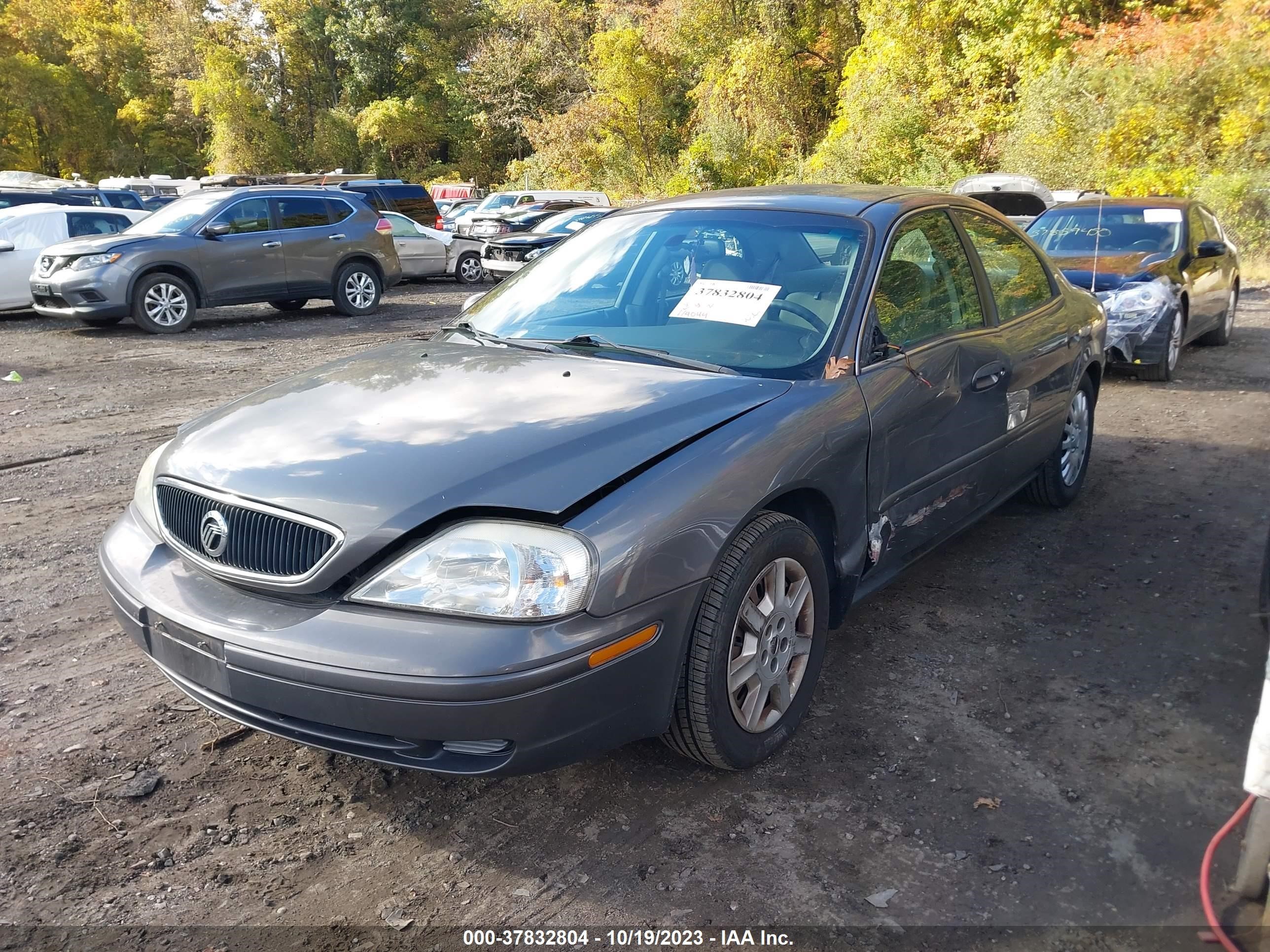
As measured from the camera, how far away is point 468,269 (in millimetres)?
18844

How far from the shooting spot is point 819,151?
2697cm

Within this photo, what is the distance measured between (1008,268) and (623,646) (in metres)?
3.00

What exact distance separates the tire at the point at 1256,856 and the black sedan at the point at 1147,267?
22.7 ft

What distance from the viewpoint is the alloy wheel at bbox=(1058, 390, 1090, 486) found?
5031 millimetres

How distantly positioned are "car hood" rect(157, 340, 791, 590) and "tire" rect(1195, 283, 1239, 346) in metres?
9.69

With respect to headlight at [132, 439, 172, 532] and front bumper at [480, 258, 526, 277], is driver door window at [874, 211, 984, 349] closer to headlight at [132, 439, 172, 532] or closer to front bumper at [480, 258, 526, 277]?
headlight at [132, 439, 172, 532]

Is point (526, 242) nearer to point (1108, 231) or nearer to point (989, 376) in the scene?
point (1108, 231)

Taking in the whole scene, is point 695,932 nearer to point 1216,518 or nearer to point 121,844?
point 121,844

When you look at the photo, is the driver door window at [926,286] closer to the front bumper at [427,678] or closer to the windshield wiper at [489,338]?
the windshield wiper at [489,338]

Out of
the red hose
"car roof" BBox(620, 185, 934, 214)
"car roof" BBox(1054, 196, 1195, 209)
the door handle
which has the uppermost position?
"car roof" BBox(620, 185, 934, 214)

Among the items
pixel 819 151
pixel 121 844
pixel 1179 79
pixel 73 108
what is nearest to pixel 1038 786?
pixel 121 844

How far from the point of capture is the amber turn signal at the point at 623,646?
2.27m

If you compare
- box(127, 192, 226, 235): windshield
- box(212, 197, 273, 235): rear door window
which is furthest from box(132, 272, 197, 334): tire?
box(212, 197, 273, 235): rear door window

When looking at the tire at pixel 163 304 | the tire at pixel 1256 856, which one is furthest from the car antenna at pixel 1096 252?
the tire at pixel 163 304
